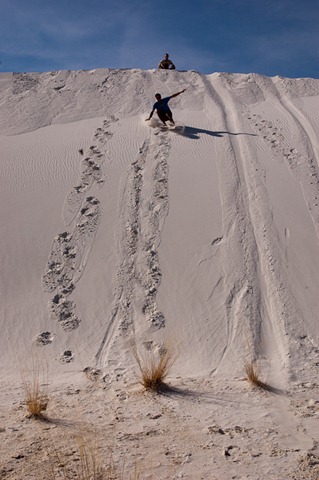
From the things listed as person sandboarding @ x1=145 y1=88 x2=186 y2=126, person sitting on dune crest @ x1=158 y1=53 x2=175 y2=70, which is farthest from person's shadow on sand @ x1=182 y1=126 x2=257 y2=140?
person sitting on dune crest @ x1=158 y1=53 x2=175 y2=70

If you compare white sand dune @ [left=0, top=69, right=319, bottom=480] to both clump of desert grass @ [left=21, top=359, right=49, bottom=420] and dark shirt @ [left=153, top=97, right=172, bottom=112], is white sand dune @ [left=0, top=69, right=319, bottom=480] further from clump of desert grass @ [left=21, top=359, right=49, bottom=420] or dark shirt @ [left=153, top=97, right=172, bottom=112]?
dark shirt @ [left=153, top=97, right=172, bottom=112]

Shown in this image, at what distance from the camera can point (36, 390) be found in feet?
12.9

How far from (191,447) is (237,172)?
583cm

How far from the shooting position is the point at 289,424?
360cm

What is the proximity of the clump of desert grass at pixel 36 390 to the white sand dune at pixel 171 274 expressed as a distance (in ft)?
0.33

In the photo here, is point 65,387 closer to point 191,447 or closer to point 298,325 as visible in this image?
point 191,447

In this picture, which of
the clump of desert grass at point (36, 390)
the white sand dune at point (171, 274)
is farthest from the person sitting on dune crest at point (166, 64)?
the clump of desert grass at point (36, 390)

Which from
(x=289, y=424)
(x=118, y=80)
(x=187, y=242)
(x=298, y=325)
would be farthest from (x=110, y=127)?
(x=289, y=424)

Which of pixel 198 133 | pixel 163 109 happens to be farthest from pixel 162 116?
pixel 198 133

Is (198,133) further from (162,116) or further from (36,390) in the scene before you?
(36,390)

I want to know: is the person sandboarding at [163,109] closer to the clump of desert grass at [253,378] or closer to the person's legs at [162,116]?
the person's legs at [162,116]

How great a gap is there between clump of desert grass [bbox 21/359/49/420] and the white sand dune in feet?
0.33

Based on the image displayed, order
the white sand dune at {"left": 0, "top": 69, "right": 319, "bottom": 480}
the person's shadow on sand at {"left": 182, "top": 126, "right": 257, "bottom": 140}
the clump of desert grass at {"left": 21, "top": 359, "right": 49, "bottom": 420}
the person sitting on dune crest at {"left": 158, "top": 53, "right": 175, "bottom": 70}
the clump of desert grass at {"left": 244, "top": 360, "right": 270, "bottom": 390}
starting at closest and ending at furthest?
the white sand dune at {"left": 0, "top": 69, "right": 319, "bottom": 480}, the clump of desert grass at {"left": 21, "top": 359, "right": 49, "bottom": 420}, the clump of desert grass at {"left": 244, "top": 360, "right": 270, "bottom": 390}, the person's shadow on sand at {"left": 182, "top": 126, "right": 257, "bottom": 140}, the person sitting on dune crest at {"left": 158, "top": 53, "right": 175, "bottom": 70}

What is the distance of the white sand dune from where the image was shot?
141 inches
